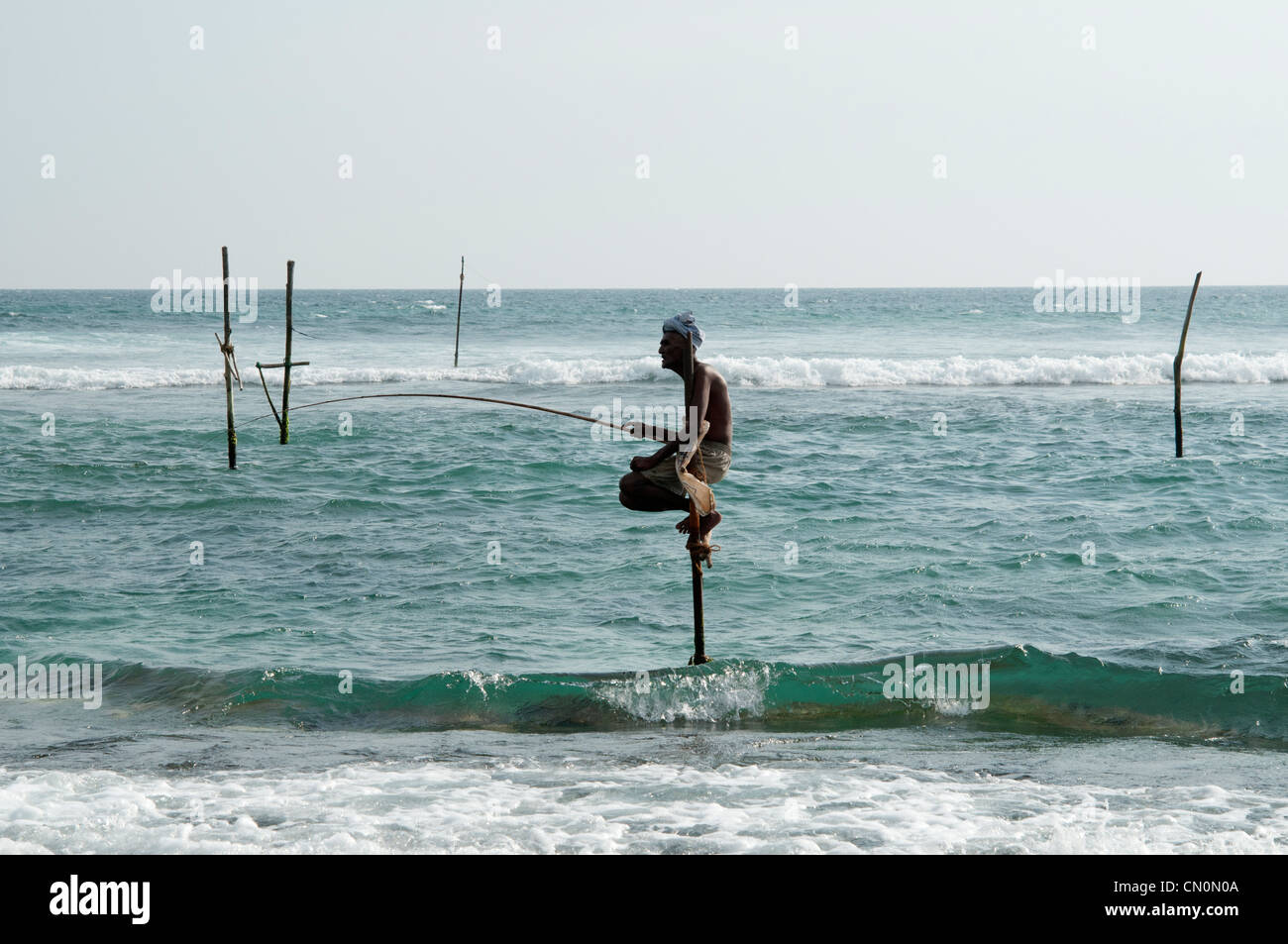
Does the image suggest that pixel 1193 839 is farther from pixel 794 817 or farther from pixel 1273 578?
pixel 1273 578

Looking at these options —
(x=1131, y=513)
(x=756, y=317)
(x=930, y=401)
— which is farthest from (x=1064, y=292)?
(x=1131, y=513)

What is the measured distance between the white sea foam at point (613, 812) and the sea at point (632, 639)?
30 millimetres

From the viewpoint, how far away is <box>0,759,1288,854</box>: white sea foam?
19.3ft

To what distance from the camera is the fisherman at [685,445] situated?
7.02 meters

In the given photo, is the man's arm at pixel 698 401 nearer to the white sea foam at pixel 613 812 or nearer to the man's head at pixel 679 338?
the man's head at pixel 679 338


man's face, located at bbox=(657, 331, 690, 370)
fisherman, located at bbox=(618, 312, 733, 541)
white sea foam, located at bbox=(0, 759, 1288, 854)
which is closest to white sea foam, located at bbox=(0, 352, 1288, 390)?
fisherman, located at bbox=(618, 312, 733, 541)

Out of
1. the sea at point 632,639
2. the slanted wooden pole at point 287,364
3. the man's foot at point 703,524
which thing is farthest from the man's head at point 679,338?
the slanted wooden pole at point 287,364

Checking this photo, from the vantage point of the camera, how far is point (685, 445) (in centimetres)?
713

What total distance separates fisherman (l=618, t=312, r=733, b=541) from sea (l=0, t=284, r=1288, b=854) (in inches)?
65.9

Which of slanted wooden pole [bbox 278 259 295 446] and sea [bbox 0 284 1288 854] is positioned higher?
slanted wooden pole [bbox 278 259 295 446]

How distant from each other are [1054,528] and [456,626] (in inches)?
305

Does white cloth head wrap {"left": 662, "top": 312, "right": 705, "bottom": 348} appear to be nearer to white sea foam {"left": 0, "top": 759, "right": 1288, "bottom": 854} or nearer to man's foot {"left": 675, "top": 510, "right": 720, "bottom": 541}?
man's foot {"left": 675, "top": 510, "right": 720, "bottom": 541}

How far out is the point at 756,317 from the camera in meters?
62.2

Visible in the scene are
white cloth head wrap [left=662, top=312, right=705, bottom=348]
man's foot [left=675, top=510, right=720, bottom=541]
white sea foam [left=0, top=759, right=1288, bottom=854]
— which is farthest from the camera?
man's foot [left=675, top=510, right=720, bottom=541]
